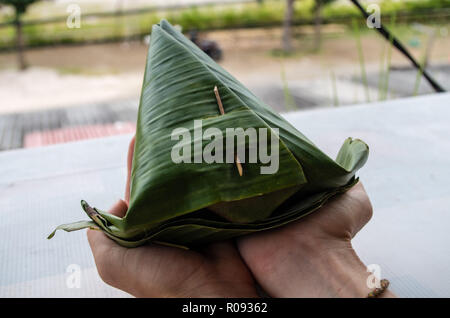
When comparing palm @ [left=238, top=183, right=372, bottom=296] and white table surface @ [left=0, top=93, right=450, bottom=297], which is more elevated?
palm @ [left=238, top=183, right=372, bottom=296]

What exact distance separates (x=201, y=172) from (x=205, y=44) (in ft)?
22.6

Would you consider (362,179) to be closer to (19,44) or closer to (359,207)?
(359,207)

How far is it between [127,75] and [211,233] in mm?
7549

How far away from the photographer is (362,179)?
3.15 feet

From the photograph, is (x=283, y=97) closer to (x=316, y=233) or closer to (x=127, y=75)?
(x=127, y=75)

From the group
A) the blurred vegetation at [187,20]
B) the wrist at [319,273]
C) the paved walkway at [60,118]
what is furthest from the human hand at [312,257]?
the blurred vegetation at [187,20]

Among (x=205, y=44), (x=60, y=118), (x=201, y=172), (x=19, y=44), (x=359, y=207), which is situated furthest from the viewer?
(x=19, y=44)

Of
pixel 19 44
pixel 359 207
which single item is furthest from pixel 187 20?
pixel 359 207

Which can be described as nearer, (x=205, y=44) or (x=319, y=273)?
(x=319, y=273)

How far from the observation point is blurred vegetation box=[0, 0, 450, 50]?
27.7 feet

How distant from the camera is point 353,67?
7.48 m

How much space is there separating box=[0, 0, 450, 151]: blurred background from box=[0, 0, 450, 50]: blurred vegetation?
0.02 m

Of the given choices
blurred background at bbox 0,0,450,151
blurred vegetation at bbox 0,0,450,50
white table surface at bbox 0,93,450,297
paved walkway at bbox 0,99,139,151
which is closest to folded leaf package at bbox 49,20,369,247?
white table surface at bbox 0,93,450,297

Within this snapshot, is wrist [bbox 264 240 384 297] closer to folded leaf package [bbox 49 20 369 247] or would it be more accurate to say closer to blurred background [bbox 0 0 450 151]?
folded leaf package [bbox 49 20 369 247]
